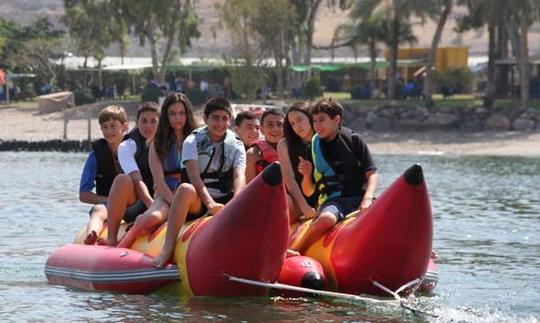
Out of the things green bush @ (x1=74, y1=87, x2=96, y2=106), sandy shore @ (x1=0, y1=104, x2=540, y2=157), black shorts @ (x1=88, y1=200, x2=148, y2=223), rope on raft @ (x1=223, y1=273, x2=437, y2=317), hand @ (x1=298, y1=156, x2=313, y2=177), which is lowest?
sandy shore @ (x1=0, y1=104, x2=540, y2=157)

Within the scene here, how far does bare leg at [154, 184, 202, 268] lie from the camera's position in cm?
1158

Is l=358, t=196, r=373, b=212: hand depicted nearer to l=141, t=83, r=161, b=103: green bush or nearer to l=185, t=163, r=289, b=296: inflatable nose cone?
l=185, t=163, r=289, b=296: inflatable nose cone

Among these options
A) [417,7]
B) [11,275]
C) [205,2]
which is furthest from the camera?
[205,2]

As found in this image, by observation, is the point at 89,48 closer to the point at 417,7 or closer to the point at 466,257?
the point at 417,7

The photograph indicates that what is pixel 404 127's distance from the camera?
1854 inches

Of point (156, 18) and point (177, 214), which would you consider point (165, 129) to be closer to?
point (177, 214)

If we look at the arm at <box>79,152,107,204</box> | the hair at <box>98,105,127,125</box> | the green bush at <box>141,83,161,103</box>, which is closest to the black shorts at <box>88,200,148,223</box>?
the arm at <box>79,152,107,204</box>

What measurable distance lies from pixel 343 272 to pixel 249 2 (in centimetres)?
4421

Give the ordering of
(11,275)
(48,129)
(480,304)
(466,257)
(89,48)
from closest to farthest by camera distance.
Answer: (480,304)
(11,275)
(466,257)
(48,129)
(89,48)

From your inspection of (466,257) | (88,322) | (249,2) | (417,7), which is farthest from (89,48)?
(88,322)

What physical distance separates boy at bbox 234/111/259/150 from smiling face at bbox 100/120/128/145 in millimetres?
1060

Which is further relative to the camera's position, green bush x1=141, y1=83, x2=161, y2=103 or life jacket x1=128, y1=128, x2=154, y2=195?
green bush x1=141, y1=83, x2=161, y2=103

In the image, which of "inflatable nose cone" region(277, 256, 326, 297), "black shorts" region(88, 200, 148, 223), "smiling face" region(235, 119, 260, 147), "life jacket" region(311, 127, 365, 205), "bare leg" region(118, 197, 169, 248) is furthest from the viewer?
"smiling face" region(235, 119, 260, 147)

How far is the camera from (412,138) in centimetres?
4556
